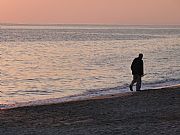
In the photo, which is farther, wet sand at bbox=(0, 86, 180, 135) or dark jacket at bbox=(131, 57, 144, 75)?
dark jacket at bbox=(131, 57, 144, 75)

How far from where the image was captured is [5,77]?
102 ft

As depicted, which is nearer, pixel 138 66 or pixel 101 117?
pixel 101 117

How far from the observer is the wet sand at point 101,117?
12.5 meters

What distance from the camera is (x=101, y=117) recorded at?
14484 millimetres

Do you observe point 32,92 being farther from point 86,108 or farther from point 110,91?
point 86,108

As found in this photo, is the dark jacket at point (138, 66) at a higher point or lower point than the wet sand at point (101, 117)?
higher

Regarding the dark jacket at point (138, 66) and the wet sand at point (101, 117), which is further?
the dark jacket at point (138, 66)

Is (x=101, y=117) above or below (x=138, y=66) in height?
below

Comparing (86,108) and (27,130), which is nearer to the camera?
(27,130)

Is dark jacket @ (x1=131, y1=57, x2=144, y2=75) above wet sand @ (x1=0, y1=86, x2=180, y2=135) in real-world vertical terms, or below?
above

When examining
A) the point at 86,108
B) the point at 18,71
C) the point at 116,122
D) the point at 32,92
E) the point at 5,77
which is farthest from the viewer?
the point at 18,71

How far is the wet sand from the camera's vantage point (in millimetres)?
12500

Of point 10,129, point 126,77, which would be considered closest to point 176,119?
point 10,129

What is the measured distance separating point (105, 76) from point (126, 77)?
5.06 feet
